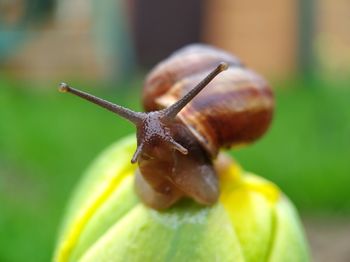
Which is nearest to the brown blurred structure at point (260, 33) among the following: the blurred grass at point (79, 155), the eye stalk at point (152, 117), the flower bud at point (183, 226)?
the blurred grass at point (79, 155)

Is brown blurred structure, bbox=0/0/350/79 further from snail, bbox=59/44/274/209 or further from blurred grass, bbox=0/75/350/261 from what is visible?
snail, bbox=59/44/274/209

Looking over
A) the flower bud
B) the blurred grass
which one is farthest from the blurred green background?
the flower bud

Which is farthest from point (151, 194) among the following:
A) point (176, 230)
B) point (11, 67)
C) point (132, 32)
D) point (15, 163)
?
point (132, 32)

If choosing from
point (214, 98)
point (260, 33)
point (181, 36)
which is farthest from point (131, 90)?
point (214, 98)

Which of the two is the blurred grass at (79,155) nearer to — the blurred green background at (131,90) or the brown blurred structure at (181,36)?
the blurred green background at (131,90)

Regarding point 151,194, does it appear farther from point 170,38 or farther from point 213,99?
point 170,38
